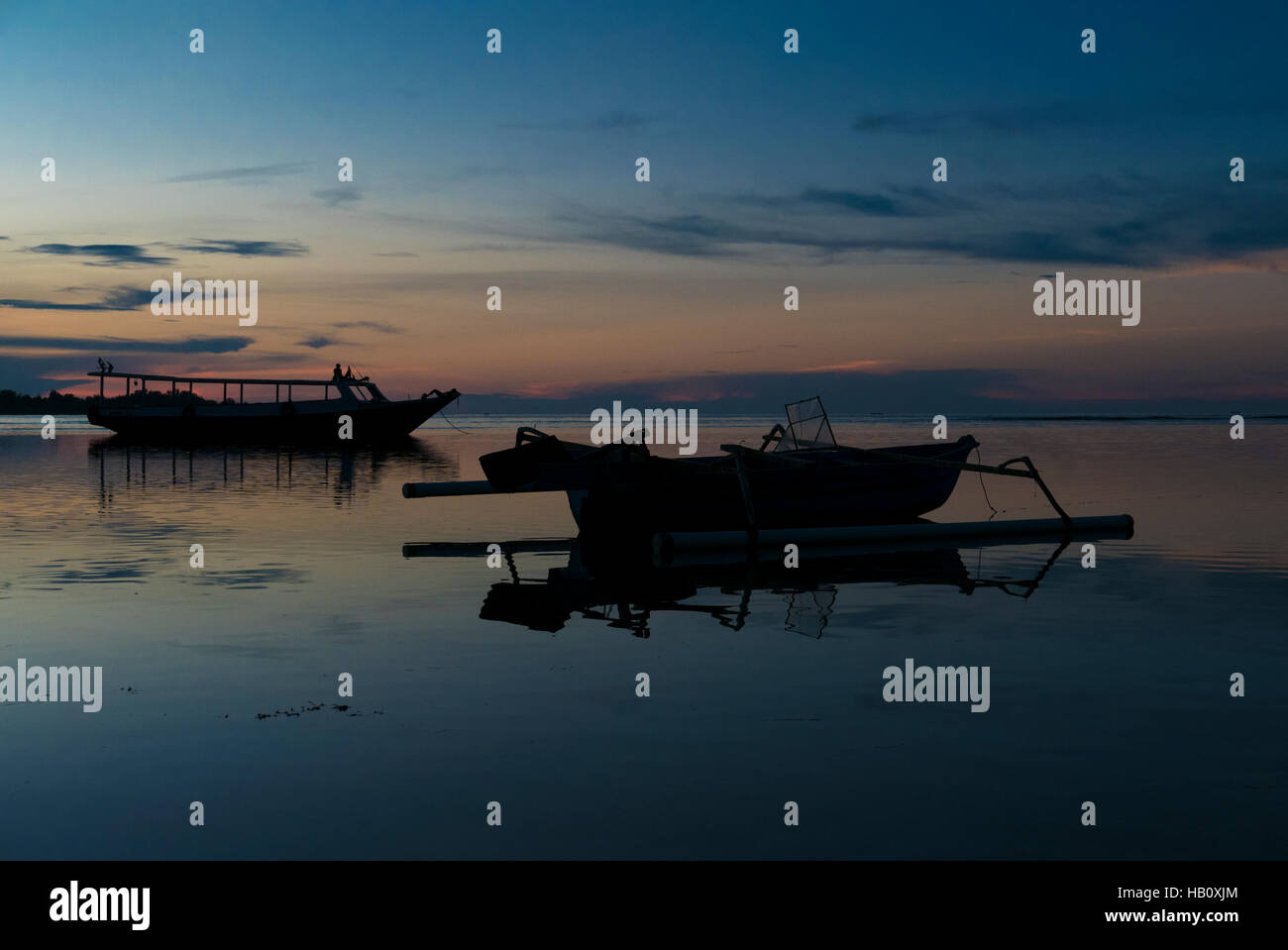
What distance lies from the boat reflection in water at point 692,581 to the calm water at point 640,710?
11 centimetres

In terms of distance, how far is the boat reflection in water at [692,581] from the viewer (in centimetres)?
1396

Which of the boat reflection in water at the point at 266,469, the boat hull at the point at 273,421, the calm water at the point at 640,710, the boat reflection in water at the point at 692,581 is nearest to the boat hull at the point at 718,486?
the boat reflection in water at the point at 692,581

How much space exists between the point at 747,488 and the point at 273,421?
65526 mm

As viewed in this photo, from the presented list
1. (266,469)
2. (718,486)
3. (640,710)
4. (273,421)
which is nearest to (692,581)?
(718,486)

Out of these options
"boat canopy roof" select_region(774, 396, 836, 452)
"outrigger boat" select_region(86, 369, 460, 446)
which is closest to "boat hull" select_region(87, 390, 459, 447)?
"outrigger boat" select_region(86, 369, 460, 446)

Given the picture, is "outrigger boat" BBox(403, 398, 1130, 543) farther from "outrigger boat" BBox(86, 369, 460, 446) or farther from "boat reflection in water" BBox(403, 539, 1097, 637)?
"outrigger boat" BBox(86, 369, 460, 446)

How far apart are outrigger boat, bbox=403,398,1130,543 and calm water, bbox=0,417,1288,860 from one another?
67.8 inches

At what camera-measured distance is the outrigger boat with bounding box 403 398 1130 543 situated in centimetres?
1964

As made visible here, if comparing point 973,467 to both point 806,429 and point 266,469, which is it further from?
point 266,469

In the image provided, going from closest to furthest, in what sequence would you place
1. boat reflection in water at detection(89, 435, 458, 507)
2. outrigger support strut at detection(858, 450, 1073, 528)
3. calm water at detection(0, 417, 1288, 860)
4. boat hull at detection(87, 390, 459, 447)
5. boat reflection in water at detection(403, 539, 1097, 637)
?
1. calm water at detection(0, 417, 1288, 860)
2. boat reflection in water at detection(403, 539, 1097, 637)
3. outrigger support strut at detection(858, 450, 1073, 528)
4. boat reflection in water at detection(89, 435, 458, 507)
5. boat hull at detection(87, 390, 459, 447)

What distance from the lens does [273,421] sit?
262 feet
